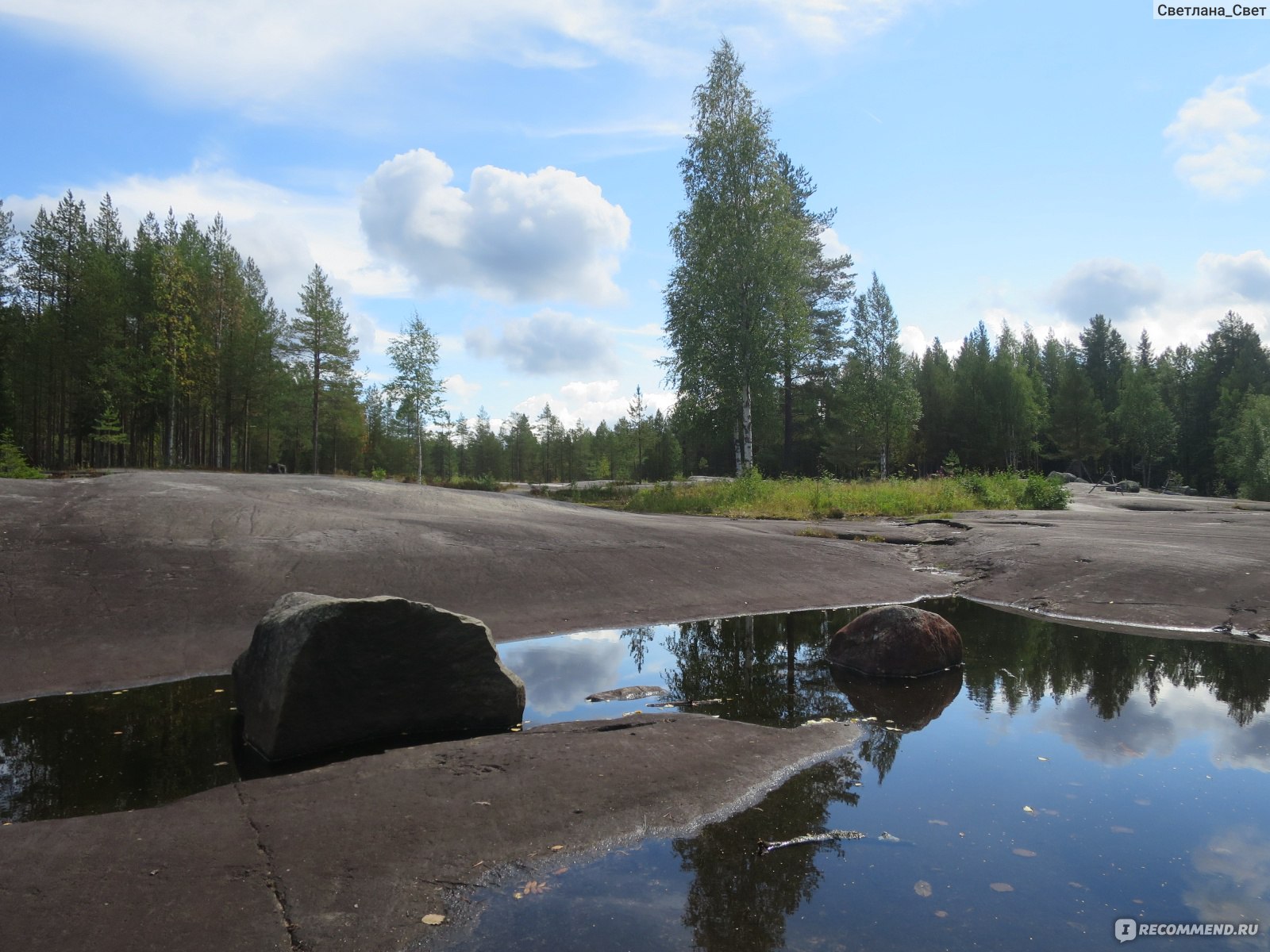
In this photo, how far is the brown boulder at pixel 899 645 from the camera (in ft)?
25.2

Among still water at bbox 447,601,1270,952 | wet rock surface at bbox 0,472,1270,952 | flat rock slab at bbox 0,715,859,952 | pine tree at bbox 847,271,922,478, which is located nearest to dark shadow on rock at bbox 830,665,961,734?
still water at bbox 447,601,1270,952

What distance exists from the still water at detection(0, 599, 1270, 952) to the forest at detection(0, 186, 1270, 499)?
77.3ft

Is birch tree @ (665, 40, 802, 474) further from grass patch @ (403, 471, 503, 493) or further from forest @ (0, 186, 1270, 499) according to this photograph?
grass patch @ (403, 471, 503, 493)

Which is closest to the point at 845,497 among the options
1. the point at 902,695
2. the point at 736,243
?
the point at 736,243

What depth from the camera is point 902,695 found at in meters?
7.05

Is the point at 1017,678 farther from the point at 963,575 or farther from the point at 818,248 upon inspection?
the point at 818,248

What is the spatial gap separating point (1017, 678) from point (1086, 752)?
A: 6.68 ft

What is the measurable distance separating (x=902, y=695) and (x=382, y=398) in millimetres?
50357

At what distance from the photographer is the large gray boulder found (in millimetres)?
5500

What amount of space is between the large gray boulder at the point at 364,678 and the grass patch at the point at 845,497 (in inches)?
619

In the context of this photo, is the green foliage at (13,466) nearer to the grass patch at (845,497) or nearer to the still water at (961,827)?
the grass patch at (845,497)

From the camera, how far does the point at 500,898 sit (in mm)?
3504

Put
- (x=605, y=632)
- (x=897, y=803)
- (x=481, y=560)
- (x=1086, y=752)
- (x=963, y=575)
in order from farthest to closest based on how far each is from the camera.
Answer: (x=963, y=575) < (x=481, y=560) < (x=605, y=632) < (x=1086, y=752) < (x=897, y=803)

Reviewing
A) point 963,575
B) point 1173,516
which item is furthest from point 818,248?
point 963,575
